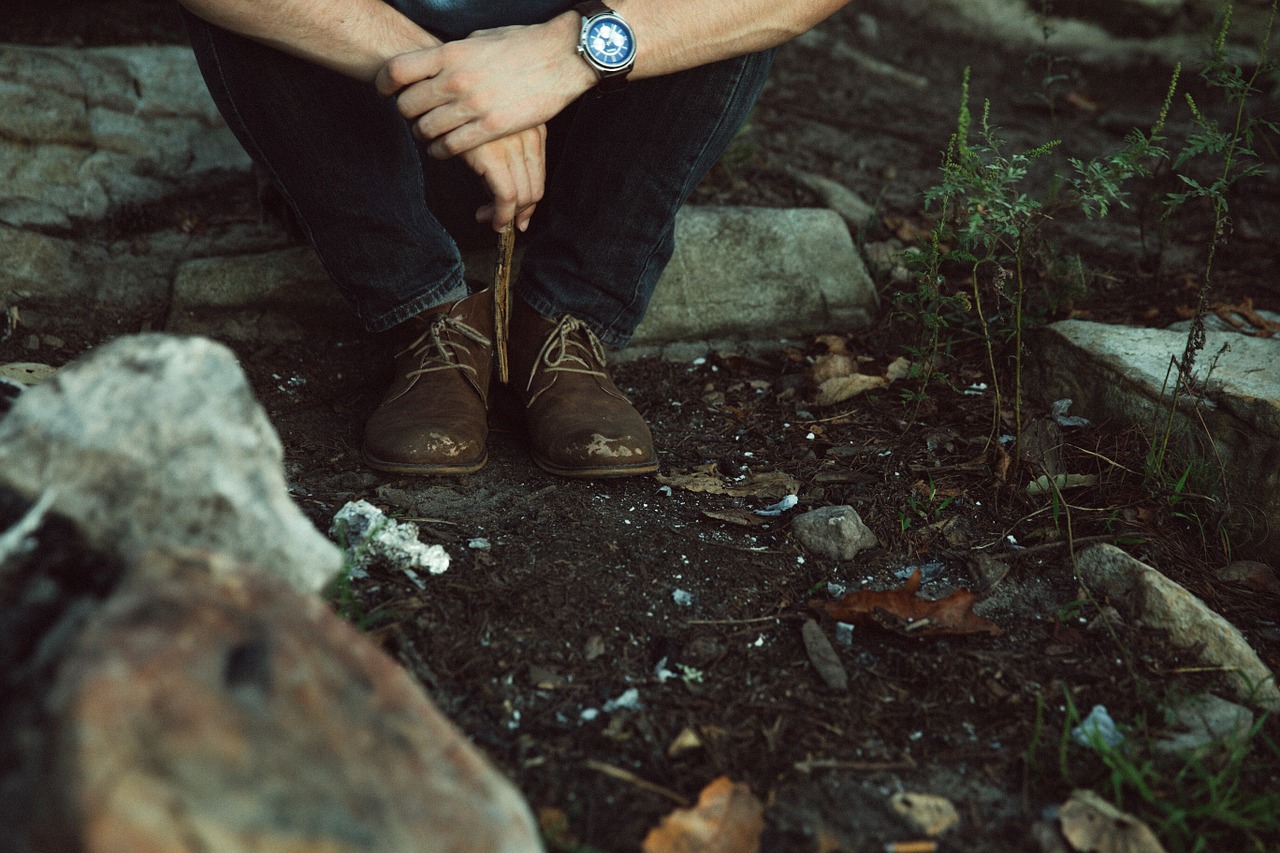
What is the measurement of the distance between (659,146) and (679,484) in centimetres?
81

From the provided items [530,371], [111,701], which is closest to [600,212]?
[530,371]

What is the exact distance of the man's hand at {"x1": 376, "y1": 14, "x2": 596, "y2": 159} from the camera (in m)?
1.88

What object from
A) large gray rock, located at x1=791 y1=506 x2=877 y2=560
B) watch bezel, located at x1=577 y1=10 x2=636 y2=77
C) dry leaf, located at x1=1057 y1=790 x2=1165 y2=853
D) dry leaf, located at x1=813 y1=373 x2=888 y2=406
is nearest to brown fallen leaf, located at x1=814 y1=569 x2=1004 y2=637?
large gray rock, located at x1=791 y1=506 x2=877 y2=560

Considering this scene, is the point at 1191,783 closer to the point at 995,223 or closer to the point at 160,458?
the point at 995,223

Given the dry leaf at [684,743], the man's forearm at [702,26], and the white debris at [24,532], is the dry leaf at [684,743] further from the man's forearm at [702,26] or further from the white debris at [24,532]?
the man's forearm at [702,26]

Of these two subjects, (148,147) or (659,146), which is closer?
(659,146)

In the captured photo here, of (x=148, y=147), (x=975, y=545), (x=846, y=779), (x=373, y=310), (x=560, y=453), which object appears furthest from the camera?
(x=148, y=147)

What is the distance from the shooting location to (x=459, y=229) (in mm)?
2842

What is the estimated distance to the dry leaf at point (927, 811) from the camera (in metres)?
1.32

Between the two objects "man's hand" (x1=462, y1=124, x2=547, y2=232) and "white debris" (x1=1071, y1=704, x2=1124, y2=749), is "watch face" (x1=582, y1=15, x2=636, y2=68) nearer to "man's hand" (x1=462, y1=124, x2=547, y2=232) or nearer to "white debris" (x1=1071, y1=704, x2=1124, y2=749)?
"man's hand" (x1=462, y1=124, x2=547, y2=232)

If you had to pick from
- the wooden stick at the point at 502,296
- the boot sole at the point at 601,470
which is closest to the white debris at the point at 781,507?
the boot sole at the point at 601,470

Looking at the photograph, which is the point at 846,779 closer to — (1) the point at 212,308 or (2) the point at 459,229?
(2) the point at 459,229

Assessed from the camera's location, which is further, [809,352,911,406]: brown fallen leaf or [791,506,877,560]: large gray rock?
[809,352,911,406]: brown fallen leaf

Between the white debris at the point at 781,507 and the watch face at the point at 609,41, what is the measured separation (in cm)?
101
